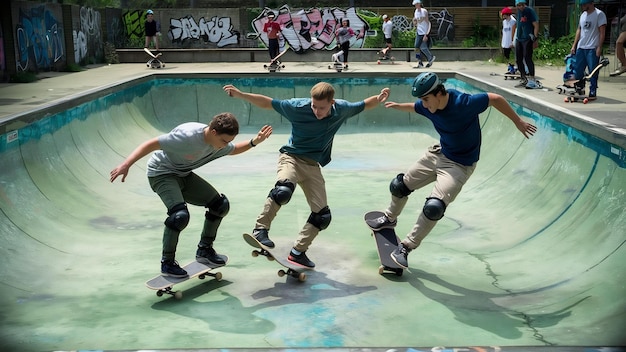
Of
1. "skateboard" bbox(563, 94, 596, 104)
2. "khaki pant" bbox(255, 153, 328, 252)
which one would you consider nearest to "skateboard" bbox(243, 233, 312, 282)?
"khaki pant" bbox(255, 153, 328, 252)

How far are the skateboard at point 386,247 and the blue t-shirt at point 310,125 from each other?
969mm


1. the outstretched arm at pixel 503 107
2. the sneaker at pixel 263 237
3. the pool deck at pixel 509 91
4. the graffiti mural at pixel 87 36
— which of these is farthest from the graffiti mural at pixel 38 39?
the outstretched arm at pixel 503 107

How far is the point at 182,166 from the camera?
5.04 meters

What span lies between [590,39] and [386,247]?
675 centimetres

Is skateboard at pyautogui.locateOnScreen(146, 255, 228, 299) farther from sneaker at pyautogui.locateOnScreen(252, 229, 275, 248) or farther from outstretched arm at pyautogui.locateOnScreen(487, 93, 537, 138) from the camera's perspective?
outstretched arm at pyautogui.locateOnScreen(487, 93, 537, 138)

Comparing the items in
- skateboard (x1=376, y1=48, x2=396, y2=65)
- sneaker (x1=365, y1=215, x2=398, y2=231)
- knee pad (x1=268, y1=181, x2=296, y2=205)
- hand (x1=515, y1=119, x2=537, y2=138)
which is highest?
hand (x1=515, y1=119, x2=537, y2=138)

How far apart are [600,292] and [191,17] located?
26459 mm

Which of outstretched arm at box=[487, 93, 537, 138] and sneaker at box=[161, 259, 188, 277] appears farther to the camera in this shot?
outstretched arm at box=[487, 93, 537, 138]

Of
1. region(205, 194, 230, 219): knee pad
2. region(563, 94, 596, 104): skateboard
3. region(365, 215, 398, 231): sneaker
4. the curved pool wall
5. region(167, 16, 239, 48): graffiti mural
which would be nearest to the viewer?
the curved pool wall

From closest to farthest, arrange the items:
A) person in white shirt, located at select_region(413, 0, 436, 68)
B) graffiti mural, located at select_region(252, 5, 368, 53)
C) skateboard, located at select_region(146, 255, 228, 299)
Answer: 1. skateboard, located at select_region(146, 255, 228, 299)
2. person in white shirt, located at select_region(413, 0, 436, 68)
3. graffiti mural, located at select_region(252, 5, 368, 53)

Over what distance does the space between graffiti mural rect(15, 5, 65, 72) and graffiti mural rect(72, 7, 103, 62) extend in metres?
1.14

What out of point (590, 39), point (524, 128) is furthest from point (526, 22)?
point (524, 128)

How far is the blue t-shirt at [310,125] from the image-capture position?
5.51 m

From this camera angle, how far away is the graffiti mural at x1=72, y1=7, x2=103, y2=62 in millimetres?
21484
